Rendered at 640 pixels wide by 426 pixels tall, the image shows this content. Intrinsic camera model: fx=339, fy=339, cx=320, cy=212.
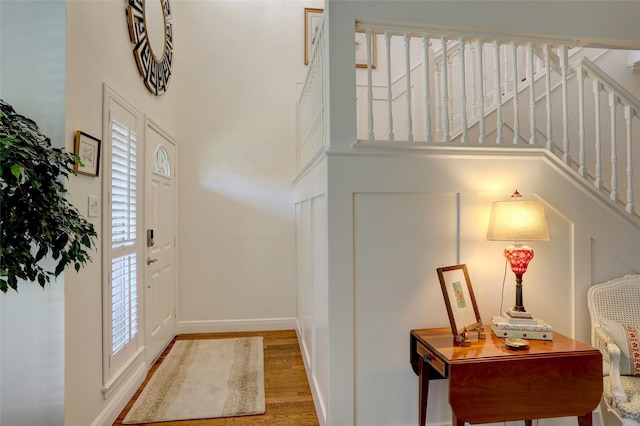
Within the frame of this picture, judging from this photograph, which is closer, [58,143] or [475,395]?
[475,395]

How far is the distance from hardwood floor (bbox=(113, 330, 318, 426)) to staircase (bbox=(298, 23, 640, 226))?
5.65 feet

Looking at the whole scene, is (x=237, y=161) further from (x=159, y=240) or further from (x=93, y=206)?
(x=93, y=206)

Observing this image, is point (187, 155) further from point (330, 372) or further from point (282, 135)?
point (330, 372)

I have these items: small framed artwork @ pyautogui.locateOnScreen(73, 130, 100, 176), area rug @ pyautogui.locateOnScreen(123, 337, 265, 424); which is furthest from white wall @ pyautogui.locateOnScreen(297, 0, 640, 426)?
small framed artwork @ pyautogui.locateOnScreen(73, 130, 100, 176)

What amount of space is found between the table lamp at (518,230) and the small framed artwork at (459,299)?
0.60ft

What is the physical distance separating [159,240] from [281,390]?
5.53ft

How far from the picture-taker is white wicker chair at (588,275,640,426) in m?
1.68

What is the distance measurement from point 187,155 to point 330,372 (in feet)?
9.23

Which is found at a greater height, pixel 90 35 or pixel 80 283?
pixel 90 35

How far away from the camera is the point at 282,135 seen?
380cm

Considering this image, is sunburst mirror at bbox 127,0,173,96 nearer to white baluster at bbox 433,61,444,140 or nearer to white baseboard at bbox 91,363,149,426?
white baseboard at bbox 91,363,149,426

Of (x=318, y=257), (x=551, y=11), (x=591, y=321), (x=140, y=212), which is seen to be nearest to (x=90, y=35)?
(x=140, y=212)

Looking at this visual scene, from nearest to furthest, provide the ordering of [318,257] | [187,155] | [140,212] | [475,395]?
[475,395] → [318,257] → [140,212] → [187,155]

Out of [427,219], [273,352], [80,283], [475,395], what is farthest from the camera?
[273,352]
